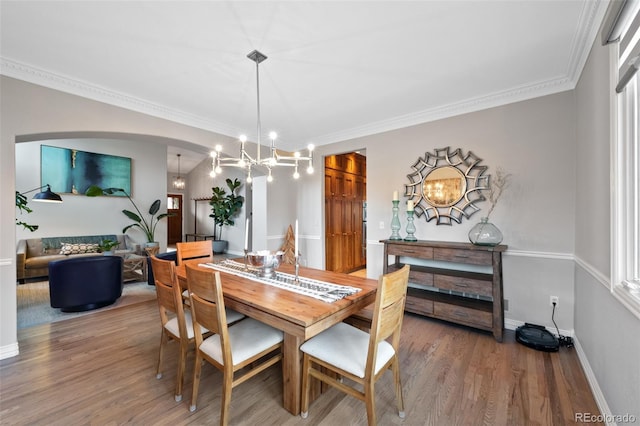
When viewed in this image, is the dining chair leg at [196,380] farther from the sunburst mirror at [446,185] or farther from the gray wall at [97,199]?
the gray wall at [97,199]

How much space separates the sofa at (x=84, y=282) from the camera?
3.23m

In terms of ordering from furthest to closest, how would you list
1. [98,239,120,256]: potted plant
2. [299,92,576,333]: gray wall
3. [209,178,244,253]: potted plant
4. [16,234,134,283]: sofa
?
1. [209,178,244,253]: potted plant
2. [98,239,120,256]: potted plant
3. [16,234,134,283]: sofa
4. [299,92,576,333]: gray wall

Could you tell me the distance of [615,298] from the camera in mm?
1521

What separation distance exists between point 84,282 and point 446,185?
4.79 m

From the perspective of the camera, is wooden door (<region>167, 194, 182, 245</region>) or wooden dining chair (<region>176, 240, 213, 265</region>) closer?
wooden dining chair (<region>176, 240, 213, 265</region>)

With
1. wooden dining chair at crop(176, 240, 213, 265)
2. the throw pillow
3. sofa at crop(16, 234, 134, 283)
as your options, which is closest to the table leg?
wooden dining chair at crop(176, 240, 213, 265)

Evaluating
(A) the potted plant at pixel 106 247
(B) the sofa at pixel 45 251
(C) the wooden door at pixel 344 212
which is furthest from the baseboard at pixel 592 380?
(A) the potted plant at pixel 106 247

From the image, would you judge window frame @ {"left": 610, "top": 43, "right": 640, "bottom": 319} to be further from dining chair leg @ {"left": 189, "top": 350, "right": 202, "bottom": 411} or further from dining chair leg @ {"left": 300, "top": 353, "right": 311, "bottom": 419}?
dining chair leg @ {"left": 189, "top": 350, "right": 202, "bottom": 411}

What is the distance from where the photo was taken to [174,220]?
1005 centimetres

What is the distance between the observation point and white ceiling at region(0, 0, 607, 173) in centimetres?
176

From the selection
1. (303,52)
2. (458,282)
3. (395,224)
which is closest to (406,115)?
(395,224)

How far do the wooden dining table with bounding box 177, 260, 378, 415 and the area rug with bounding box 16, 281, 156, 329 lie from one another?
9.35 ft

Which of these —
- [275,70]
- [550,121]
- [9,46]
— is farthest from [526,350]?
[9,46]

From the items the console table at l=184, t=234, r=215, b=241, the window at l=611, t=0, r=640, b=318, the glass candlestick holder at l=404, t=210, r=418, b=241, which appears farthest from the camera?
the console table at l=184, t=234, r=215, b=241
